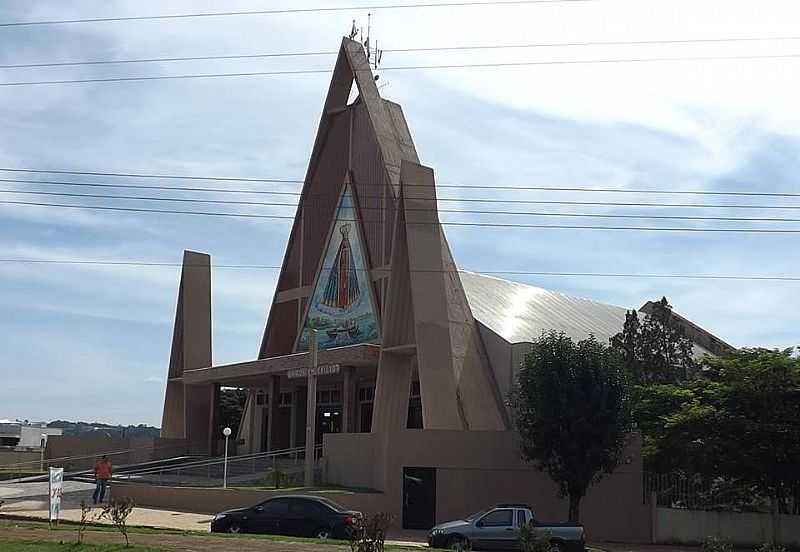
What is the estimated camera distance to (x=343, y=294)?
181ft

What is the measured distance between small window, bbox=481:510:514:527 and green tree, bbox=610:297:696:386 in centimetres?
2023

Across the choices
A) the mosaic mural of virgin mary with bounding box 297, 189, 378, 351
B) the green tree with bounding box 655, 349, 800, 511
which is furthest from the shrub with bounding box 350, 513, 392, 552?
the mosaic mural of virgin mary with bounding box 297, 189, 378, 351

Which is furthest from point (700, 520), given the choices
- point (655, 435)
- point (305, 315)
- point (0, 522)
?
point (305, 315)

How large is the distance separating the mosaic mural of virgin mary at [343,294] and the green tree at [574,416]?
58.3ft

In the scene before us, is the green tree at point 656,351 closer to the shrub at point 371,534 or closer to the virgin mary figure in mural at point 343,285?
the virgin mary figure in mural at point 343,285

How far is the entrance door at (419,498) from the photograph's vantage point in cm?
3419

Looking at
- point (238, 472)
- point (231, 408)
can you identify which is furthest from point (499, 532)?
point (231, 408)

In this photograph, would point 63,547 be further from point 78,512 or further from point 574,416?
point 574,416

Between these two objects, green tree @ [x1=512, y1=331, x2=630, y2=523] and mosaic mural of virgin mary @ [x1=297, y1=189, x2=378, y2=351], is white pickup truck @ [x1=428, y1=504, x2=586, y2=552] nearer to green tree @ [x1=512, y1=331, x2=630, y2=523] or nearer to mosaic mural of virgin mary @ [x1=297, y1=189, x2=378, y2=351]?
green tree @ [x1=512, y1=331, x2=630, y2=523]

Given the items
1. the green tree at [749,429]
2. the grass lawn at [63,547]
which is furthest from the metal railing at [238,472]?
the grass lawn at [63,547]

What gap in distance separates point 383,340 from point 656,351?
13163 mm

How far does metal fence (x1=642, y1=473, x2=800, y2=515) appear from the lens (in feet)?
119

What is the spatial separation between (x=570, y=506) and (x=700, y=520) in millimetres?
5179

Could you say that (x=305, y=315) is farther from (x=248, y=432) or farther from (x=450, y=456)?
(x=450, y=456)
